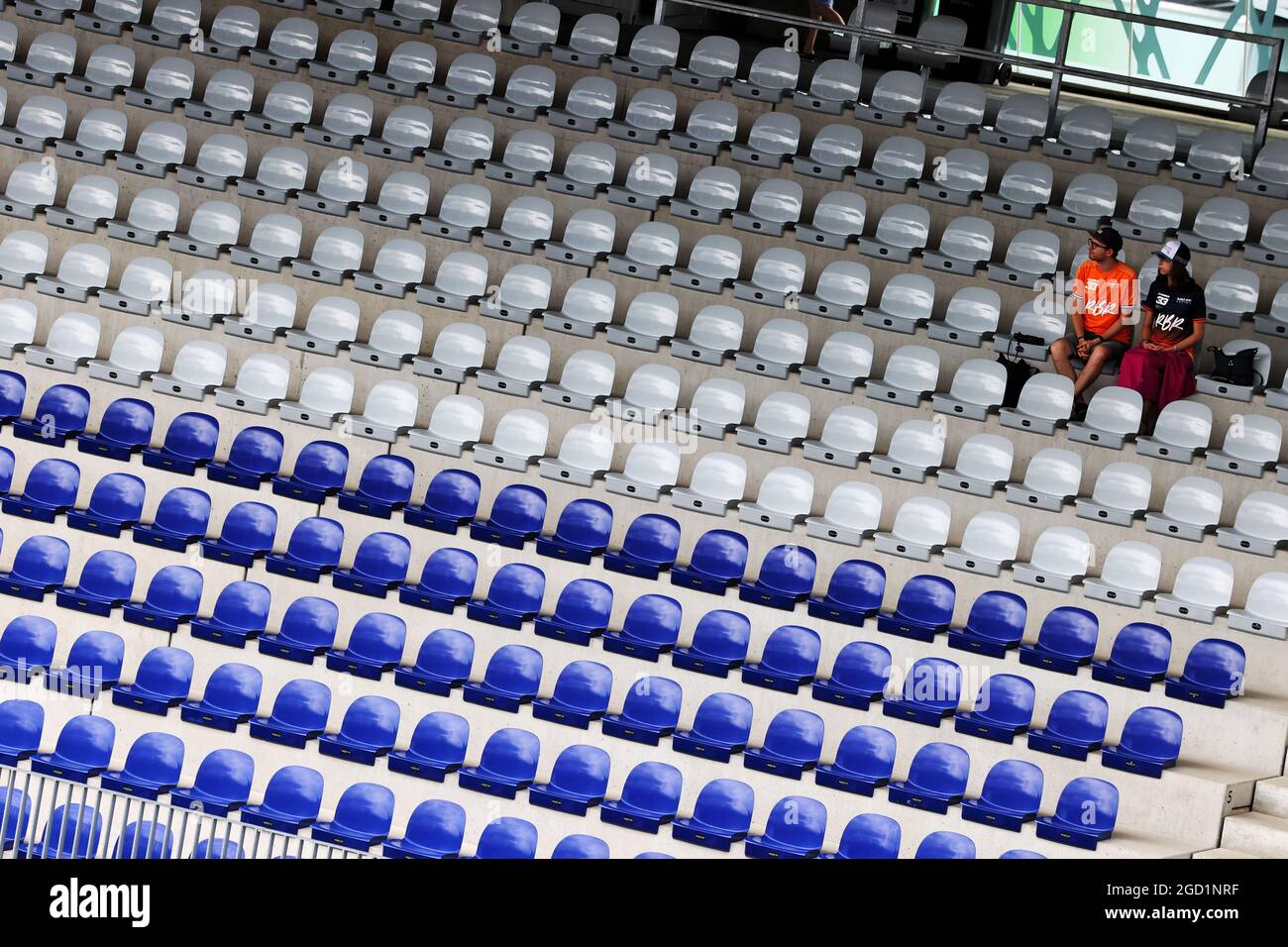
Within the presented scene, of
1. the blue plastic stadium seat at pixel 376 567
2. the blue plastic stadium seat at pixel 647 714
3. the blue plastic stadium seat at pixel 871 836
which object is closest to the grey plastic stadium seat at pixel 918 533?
the blue plastic stadium seat at pixel 647 714

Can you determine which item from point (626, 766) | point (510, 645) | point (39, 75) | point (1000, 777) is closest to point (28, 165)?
point (39, 75)

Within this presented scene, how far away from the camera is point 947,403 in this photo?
8.51m

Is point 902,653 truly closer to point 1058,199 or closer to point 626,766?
point 626,766

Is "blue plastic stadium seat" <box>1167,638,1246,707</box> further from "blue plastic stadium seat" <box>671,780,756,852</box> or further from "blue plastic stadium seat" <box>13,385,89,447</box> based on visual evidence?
"blue plastic stadium seat" <box>13,385,89,447</box>

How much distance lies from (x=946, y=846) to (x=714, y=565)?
1.99 metres

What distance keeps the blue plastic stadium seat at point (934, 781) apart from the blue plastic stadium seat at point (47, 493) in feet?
15.4

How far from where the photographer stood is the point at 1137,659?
24.9 feet

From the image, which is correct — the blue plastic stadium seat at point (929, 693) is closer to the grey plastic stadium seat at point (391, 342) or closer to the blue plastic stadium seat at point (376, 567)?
the blue plastic stadium seat at point (376, 567)

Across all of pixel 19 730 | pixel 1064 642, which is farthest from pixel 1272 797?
pixel 19 730

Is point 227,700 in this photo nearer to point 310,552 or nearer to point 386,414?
point 310,552

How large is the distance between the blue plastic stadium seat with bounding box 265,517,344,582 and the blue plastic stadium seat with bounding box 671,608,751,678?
193 cm

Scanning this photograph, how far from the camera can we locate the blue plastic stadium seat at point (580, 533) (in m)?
8.12
